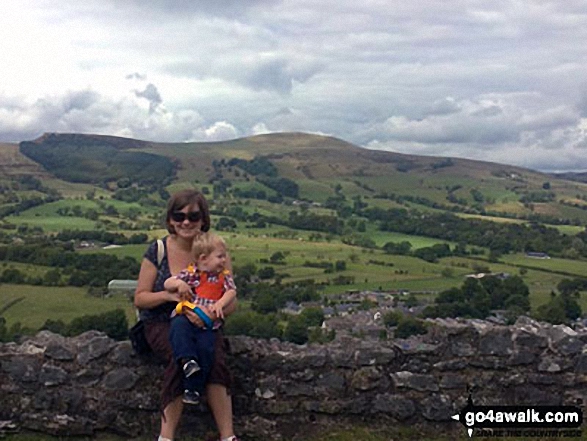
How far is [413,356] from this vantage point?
6.54 metres

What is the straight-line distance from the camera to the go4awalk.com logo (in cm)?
629

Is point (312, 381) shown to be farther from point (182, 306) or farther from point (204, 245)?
point (204, 245)

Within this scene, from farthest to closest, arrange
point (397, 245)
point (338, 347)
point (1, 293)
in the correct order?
1. point (397, 245)
2. point (1, 293)
3. point (338, 347)

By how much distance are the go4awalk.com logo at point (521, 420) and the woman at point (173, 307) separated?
2.48m

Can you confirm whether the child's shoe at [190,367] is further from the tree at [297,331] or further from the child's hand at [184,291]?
the tree at [297,331]

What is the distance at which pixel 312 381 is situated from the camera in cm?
639

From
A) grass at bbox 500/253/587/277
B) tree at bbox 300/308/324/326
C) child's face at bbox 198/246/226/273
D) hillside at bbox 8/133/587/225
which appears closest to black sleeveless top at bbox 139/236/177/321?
child's face at bbox 198/246/226/273

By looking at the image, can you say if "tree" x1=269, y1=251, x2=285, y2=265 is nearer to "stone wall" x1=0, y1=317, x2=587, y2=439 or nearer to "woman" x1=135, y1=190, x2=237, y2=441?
"stone wall" x1=0, y1=317, x2=587, y2=439

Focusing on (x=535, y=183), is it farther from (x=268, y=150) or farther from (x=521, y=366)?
(x=521, y=366)

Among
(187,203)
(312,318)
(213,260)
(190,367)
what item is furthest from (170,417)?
(312,318)

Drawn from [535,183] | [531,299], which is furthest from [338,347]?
[535,183]

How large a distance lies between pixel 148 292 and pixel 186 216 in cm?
78

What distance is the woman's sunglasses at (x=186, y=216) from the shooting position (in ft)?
18.9

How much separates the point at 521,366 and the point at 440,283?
43.6 meters
